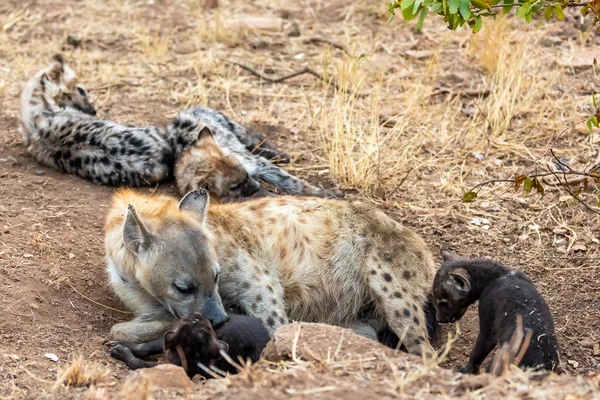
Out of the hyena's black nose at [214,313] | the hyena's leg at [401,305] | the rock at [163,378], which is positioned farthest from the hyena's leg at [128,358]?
the hyena's leg at [401,305]

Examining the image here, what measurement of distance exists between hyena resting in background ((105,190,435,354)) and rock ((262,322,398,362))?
58 centimetres

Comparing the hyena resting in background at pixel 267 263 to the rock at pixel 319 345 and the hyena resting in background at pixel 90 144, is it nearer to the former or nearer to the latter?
the rock at pixel 319 345

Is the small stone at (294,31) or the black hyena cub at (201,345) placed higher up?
the small stone at (294,31)

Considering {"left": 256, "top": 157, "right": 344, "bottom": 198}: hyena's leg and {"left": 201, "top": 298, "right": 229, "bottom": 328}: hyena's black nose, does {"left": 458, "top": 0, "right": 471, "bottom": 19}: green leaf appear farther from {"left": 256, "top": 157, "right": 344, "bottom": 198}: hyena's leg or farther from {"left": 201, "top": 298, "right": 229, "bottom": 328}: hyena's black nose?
{"left": 256, "top": 157, "right": 344, "bottom": 198}: hyena's leg

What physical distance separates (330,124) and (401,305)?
257 centimetres

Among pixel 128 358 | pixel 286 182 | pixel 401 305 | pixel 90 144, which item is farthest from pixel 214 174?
pixel 128 358

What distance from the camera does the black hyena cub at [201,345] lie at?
4.59 m

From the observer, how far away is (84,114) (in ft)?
25.6

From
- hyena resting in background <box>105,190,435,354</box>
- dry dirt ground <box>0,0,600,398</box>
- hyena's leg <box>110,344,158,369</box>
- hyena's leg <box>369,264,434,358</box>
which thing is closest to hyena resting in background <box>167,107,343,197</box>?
dry dirt ground <box>0,0,600,398</box>

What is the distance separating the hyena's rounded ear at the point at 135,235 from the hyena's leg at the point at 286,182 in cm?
208

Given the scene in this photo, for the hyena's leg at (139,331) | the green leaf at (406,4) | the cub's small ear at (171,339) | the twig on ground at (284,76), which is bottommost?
the hyena's leg at (139,331)

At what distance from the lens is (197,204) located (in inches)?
205

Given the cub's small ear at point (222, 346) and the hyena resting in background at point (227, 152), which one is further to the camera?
the hyena resting in background at point (227, 152)

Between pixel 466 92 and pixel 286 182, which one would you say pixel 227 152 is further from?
pixel 466 92
